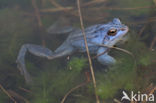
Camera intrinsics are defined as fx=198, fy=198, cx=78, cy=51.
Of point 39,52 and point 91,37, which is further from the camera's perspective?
point 39,52

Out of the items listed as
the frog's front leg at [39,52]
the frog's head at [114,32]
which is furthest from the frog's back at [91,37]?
the frog's front leg at [39,52]

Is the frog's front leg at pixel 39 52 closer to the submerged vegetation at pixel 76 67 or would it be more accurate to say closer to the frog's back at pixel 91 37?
the submerged vegetation at pixel 76 67

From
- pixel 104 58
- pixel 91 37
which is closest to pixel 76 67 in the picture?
pixel 104 58

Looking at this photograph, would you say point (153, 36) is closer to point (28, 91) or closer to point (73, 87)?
point (73, 87)

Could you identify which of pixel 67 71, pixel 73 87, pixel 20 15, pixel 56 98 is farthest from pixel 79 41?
pixel 20 15

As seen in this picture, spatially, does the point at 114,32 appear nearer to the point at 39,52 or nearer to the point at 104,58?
the point at 104,58

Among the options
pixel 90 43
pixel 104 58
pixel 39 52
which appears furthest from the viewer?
pixel 39 52

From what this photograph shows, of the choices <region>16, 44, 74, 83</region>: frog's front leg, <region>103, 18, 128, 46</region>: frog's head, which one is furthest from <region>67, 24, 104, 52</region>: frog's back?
<region>16, 44, 74, 83</region>: frog's front leg

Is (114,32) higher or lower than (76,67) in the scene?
higher
